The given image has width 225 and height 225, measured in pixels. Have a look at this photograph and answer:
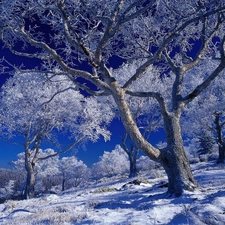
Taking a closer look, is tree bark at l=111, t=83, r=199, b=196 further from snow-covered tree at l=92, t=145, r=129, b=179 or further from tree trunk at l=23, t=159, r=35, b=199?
snow-covered tree at l=92, t=145, r=129, b=179

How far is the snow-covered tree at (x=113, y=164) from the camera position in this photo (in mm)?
72312

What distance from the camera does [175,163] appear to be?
242 inches

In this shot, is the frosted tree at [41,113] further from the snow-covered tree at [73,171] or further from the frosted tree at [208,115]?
the snow-covered tree at [73,171]

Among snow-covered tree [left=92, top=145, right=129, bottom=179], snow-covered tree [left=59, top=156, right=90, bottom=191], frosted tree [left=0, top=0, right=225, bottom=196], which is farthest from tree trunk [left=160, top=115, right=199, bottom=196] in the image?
snow-covered tree [left=92, top=145, right=129, bottom=179]

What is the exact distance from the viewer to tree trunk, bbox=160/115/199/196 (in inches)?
229

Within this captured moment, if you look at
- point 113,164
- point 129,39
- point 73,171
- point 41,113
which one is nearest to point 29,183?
point 41,113

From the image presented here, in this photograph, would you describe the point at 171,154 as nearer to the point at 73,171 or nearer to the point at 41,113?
the point at 41,113

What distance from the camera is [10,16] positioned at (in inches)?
275

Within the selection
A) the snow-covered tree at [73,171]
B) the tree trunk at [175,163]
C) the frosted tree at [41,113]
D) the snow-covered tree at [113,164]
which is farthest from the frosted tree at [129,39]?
the snow-covered tree at [113,164]

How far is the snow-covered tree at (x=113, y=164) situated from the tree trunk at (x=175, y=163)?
6574 cm

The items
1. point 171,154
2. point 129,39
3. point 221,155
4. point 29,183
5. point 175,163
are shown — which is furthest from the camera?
point 221,155

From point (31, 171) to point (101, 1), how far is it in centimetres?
1424

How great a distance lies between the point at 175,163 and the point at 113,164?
69486mm

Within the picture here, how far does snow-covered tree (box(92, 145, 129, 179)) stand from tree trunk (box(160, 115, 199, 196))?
65742mm
